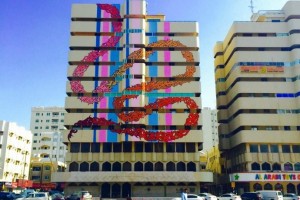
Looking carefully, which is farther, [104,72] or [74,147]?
[104,72]

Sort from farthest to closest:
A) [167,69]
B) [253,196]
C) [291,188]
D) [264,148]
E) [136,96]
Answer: [167,69] → [136,96] → [264,148] → [291,188] → [253,196]

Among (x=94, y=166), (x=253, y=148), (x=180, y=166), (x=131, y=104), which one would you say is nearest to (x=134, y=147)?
(x=131, y=104)

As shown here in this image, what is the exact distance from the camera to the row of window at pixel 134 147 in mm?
76562

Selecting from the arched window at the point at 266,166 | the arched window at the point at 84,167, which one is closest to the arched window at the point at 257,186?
the arched window at the point at 266,166

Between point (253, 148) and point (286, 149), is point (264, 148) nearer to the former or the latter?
point (253, 148)

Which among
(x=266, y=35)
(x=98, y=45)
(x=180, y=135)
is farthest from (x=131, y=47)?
(x=266, y=35)

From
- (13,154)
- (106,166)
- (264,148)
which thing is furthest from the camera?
(13,154)

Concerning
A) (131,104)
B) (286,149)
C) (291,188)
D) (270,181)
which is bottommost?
(291,188)

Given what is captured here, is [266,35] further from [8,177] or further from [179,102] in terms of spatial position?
[8,177]

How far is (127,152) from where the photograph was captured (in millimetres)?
76438

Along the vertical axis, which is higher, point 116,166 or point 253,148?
point 253,148

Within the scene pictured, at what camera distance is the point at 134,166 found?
7562 cm

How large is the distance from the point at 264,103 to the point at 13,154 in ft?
214

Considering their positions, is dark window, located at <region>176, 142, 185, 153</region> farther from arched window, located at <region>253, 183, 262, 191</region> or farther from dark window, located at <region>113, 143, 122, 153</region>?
arched window, located at <region>253, 183, 262, 191</region>
